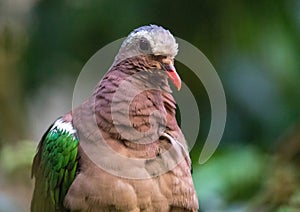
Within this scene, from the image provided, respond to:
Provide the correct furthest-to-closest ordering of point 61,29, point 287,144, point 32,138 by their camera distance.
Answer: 1. point 32,138
2. point 61,29
3. point 287,144

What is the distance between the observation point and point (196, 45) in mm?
3561

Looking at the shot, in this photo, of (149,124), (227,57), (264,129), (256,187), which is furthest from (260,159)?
(149,124)

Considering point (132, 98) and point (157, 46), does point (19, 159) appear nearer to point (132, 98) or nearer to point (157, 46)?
point (132, 98)

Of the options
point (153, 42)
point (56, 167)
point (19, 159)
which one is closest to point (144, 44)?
point (153, 42)

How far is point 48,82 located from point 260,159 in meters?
1.17

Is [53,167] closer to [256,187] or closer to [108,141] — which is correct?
[108,141]

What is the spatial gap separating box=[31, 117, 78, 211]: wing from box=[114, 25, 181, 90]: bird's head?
28cm

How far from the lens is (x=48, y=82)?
12.1 ft

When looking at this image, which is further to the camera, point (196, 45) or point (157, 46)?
point (196, 45)

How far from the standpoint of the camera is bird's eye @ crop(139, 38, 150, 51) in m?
2.06

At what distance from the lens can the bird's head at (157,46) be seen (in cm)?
204

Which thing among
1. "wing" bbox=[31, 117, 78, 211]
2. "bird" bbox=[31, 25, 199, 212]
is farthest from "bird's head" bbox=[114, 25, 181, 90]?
"wing" bbox=[31, 117, 78, 211]

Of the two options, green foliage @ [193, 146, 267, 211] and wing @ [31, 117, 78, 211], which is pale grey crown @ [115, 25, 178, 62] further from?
green foliage @ [193, 146, 267, 211]

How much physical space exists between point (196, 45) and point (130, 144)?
160 cm
